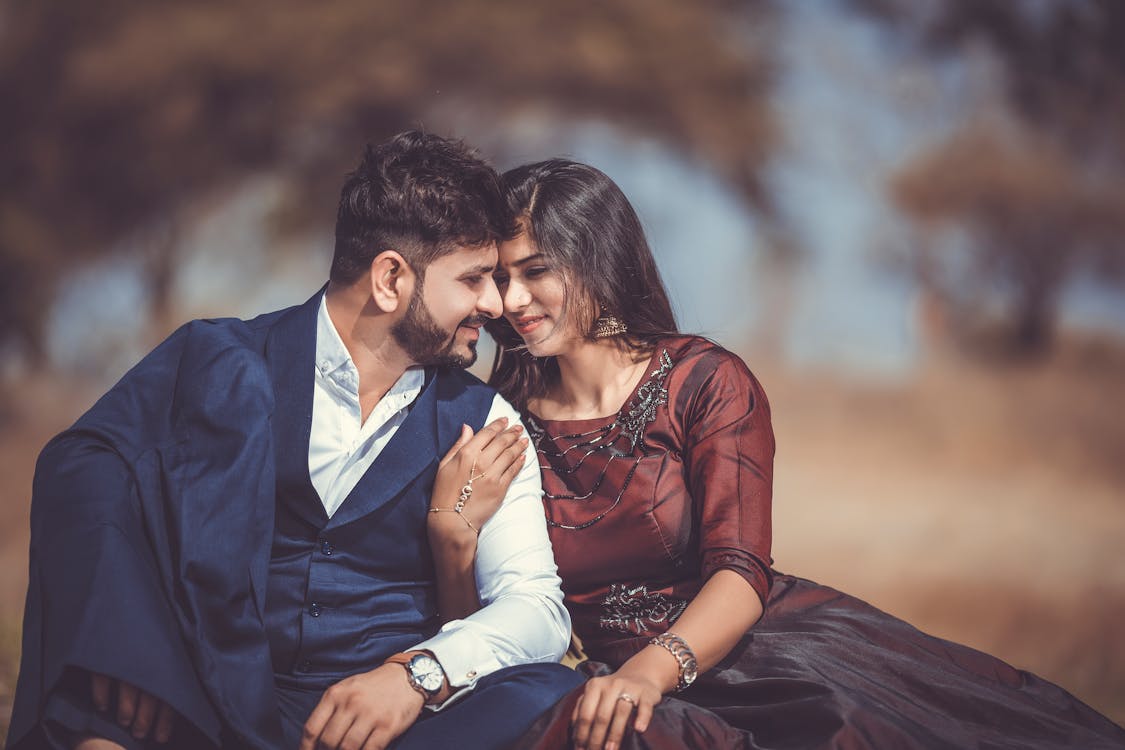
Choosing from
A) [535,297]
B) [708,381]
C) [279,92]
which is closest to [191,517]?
[535,297]

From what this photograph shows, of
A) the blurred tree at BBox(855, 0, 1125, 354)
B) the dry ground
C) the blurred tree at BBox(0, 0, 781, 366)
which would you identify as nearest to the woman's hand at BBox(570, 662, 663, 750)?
the dry ground

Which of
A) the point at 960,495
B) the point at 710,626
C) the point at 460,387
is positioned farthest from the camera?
the point at 960,495

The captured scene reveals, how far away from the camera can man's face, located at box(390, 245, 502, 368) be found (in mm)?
2666

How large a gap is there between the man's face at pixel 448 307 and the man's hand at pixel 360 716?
0.78 m

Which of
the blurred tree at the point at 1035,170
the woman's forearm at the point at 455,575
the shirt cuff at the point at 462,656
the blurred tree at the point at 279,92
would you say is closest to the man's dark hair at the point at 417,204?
the woman's forearm at the point at 455,575

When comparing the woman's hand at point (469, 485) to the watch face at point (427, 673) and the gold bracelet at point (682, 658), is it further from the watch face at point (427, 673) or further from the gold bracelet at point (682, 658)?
the gold bracelet at point (682, 658)

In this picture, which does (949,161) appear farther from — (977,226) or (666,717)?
(666,717)

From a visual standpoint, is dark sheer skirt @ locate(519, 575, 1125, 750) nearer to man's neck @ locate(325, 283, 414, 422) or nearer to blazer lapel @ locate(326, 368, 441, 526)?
blazer lapel @ locate(326, 368, 441, 526)

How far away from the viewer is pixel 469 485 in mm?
2568

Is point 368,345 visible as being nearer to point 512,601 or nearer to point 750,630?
point 512,601

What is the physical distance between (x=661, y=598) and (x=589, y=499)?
28 cm

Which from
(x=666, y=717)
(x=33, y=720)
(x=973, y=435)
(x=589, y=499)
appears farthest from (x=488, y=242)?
(x=973, y=435)

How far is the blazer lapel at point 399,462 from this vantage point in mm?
2516

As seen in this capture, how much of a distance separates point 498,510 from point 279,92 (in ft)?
20.4
